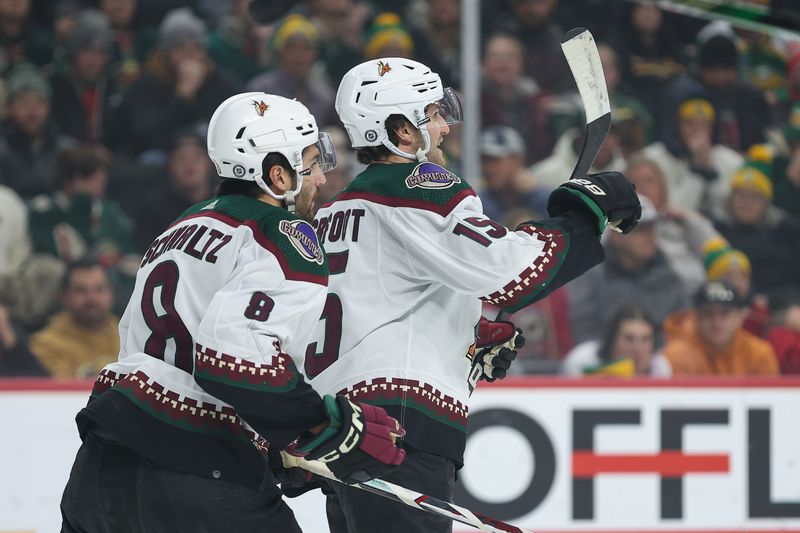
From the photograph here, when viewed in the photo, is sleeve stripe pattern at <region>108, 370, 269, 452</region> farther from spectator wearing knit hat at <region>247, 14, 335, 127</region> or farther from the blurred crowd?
spectator wearing knit hat at <region>247, 14, 335, 127</region>

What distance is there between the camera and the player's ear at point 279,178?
7.98 ft

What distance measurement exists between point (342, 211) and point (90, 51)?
309 cm

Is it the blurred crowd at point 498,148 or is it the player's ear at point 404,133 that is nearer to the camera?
the player's ear at point 404,133

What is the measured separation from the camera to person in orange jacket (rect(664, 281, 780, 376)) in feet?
16.6

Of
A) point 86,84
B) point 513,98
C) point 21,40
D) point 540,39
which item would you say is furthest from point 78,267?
point 540,39

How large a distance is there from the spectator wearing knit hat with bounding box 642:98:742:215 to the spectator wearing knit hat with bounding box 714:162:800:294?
6cm

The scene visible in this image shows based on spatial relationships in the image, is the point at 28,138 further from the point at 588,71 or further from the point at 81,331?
the point at 588,71

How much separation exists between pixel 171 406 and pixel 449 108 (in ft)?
3.25

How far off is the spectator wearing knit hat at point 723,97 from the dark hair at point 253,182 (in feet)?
12.2

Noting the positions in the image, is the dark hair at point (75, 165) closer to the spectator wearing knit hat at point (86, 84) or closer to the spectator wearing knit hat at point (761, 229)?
the spectator wearing knit hat at point (86, 84)

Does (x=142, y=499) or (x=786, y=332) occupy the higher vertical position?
(x=786, y=332)

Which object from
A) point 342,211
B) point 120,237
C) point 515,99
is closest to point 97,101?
point 120,237

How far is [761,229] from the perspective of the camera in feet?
18.5

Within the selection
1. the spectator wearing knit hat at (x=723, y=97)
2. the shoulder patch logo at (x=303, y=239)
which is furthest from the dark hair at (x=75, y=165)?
the shoulder patch logo at (x=303, y=239)
